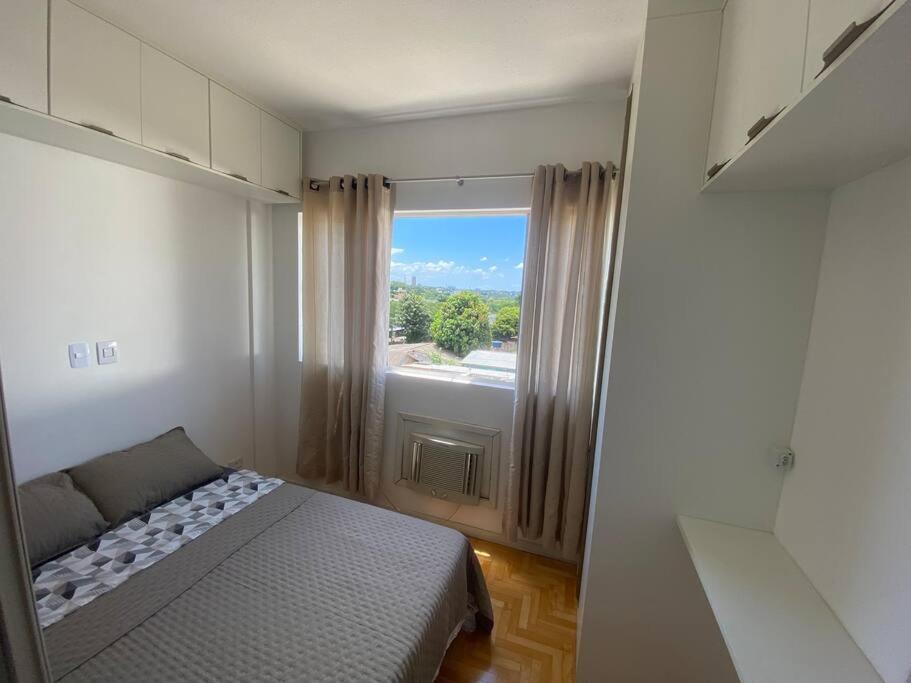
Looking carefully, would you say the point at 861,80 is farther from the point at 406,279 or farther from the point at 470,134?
the point at 406,279

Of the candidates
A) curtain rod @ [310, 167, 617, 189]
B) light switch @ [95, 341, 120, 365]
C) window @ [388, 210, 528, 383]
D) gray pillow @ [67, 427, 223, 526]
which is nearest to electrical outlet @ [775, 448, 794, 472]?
window @ [388, 210, 528, 383]

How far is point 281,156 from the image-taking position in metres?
2.41

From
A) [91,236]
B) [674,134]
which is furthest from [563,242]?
[91,236]

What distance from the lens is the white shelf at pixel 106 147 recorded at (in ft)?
4.59

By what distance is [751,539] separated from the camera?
127 centimetres

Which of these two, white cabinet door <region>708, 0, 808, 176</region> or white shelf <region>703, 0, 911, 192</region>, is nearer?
white shelf <region>703, 0, 911, 192</region>

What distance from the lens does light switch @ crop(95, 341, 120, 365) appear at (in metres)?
1.88

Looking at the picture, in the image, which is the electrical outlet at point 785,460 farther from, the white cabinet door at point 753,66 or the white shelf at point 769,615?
the white cabinet door at point 753,66

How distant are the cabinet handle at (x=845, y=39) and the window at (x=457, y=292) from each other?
165 centimetres

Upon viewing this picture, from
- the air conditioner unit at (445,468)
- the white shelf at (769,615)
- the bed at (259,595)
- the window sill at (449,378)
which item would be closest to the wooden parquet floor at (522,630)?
the bed at (259,595)

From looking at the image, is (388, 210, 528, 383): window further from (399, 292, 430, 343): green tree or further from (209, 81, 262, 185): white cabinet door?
(209, 81, 262, 185): white cabinet door

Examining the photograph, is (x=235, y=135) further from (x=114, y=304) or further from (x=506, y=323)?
(x=506, y=323)

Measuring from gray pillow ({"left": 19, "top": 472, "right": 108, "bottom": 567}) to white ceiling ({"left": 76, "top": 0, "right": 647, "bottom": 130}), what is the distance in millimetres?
1934

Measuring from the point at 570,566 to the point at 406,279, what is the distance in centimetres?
212
